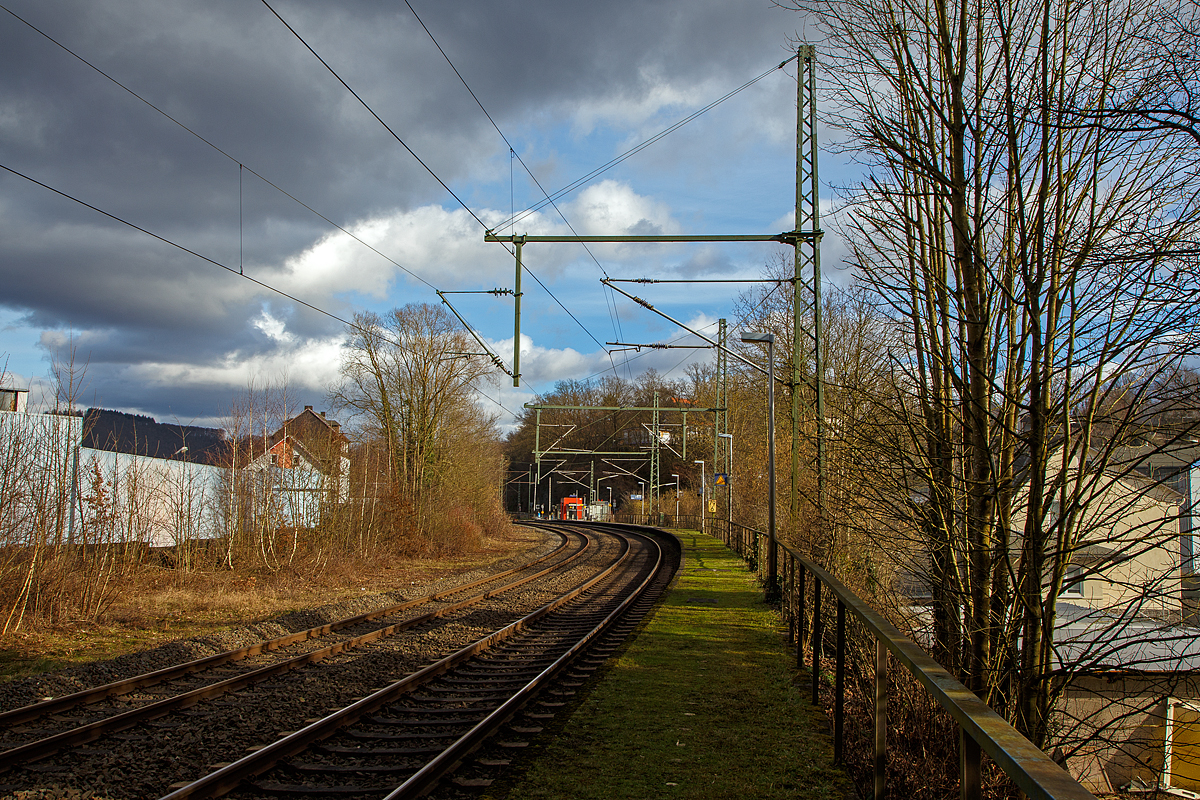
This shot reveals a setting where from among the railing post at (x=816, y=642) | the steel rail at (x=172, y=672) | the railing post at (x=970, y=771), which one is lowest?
the steel rail at (x=172, y=672)

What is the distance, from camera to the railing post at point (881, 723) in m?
3.91

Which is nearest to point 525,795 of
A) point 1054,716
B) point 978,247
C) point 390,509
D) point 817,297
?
point 1054,716

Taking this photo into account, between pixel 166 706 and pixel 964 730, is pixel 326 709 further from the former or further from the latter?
pixel 964 730

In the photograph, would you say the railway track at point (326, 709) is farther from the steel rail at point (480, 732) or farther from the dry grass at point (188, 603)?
the dry grass at point (188, 603)

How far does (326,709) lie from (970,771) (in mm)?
6493

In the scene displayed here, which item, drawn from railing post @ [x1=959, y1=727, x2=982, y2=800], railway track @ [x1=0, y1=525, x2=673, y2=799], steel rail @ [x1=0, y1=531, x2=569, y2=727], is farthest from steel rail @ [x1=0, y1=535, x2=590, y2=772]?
railing post @ [x1=959, y1=727, x2=982, y2=800]

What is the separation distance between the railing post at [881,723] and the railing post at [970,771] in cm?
142

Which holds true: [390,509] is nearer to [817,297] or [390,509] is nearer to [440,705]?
[817,297]

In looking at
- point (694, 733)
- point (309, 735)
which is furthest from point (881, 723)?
point (309, 735)

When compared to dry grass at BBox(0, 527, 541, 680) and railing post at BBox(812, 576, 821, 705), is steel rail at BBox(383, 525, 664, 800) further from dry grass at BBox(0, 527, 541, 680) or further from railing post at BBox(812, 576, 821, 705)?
Answer: dry grass at BBox(0, 527, 541, 680)

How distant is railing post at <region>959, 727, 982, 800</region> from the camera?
2.56 m

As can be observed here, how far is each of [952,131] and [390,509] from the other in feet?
85.3

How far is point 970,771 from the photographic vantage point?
8.42ft

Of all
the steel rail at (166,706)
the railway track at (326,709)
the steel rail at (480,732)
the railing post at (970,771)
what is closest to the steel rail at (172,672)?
A: the railway track at (326,709)
